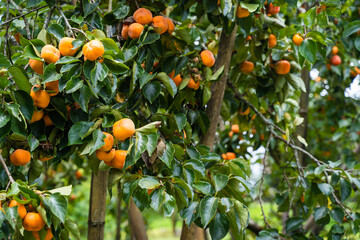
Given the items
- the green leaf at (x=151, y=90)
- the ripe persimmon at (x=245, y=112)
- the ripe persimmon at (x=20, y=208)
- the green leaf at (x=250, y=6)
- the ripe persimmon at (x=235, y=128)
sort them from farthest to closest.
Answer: the ripe persimmon at (x=235, y=128) < the ripe persimmon at (x=245, y=112) < the green leaf at (x=250, y=6) < the green leaf at (x=151, y=90) < the ripe persimmon at (x=20, y=208)

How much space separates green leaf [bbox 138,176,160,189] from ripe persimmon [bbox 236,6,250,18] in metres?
0.72

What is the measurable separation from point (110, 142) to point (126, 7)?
0.53 meters

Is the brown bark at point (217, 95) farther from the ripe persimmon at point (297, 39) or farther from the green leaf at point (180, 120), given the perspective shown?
the green leaf at point (180, 120)

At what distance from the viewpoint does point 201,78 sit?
147 cm

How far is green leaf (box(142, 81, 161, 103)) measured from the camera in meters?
1.26

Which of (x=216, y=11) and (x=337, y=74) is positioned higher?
(x=216, y=11)

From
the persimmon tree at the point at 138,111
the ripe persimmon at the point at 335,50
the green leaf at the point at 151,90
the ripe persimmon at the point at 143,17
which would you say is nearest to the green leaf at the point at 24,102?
the persimmon tree at the point at 138,111

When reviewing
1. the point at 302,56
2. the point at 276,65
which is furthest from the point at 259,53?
the point at 302,56

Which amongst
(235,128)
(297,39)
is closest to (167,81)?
(297,39)

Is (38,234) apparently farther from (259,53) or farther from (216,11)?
(259,53)

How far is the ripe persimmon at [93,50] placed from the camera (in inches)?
40.7

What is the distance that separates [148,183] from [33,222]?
1.01 feet

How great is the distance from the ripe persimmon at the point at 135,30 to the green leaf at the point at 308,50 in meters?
0.63

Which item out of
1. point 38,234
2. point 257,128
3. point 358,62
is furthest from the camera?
point 358,62
